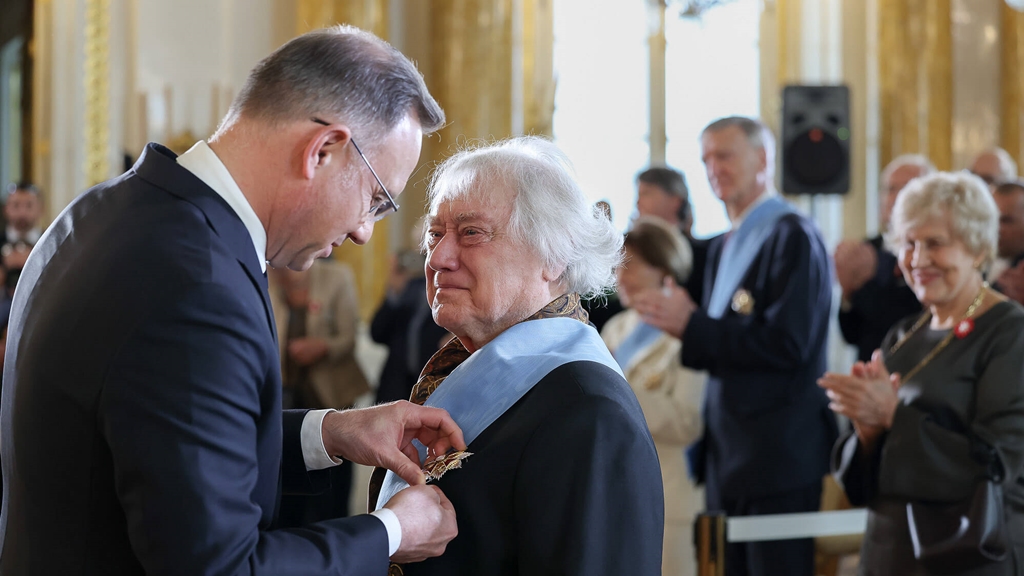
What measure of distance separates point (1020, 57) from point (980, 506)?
689 cm

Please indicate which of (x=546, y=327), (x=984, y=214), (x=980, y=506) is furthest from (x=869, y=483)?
(x=546, y=327)

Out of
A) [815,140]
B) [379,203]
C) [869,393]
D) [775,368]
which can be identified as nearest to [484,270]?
[379,203]

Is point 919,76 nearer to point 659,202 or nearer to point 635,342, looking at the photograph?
point 659,202

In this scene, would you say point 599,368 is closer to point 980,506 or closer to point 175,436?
point 175,436

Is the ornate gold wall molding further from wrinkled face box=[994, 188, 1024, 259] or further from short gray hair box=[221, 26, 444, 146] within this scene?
short gray hair box=[221, 26, 444, 146]

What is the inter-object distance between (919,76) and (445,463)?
26.4ft

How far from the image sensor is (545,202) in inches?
79.0

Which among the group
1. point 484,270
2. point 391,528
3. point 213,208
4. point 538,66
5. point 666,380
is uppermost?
point 538,66

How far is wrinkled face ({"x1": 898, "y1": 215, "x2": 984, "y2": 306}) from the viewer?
2994 millimetres

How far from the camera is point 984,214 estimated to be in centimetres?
302

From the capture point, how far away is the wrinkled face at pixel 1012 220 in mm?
4293

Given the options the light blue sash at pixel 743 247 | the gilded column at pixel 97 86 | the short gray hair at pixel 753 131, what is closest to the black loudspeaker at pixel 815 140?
the short gray hair at pixel 753 131

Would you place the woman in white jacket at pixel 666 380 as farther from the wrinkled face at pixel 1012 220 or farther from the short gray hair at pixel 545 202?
the short gray hair at pixel 545 202

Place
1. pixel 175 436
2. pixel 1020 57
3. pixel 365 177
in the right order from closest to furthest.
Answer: pixel 175 436, pixel 365 177, pixel 1020 57
